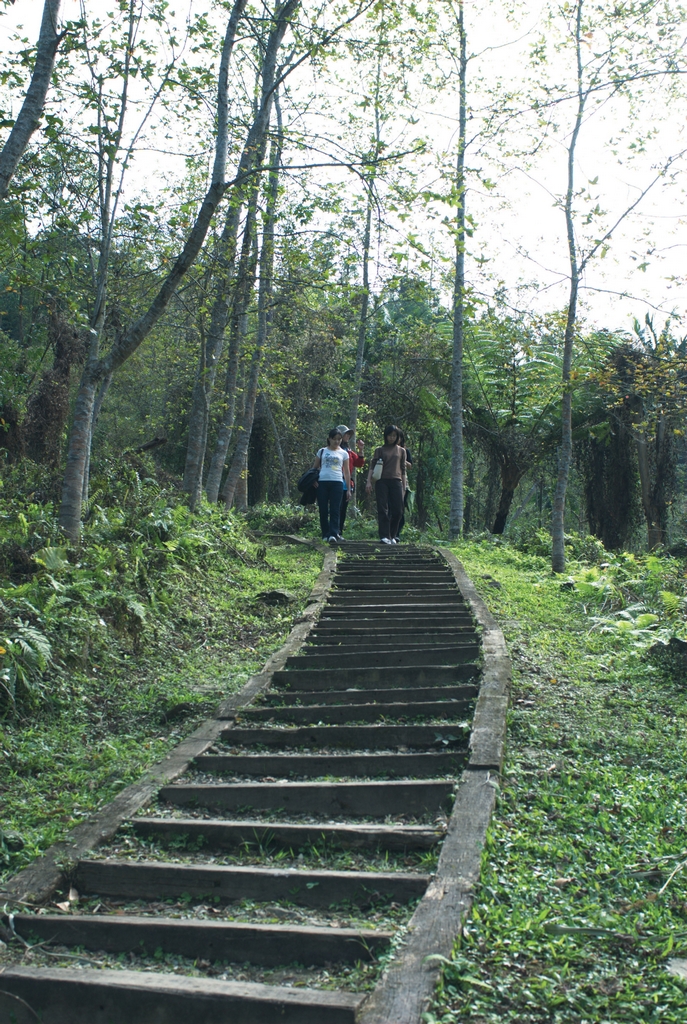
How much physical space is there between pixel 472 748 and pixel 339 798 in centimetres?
89

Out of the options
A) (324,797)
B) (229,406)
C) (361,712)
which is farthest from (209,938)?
(229,406)

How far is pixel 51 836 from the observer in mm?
4613

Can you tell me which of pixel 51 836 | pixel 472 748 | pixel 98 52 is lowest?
pixel 51 836

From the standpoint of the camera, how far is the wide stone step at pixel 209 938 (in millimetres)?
3559

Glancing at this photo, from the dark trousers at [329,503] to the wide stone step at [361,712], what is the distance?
6585 millimetres

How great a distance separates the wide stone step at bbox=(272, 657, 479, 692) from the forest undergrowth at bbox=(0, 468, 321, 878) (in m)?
0.57

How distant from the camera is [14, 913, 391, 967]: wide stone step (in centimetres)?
356

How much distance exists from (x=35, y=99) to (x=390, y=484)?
779 centimetres

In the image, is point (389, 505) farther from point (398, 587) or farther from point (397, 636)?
point (397, 636)

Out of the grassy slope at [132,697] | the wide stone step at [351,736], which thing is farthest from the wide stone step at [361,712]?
the grassy slope at [132,697]

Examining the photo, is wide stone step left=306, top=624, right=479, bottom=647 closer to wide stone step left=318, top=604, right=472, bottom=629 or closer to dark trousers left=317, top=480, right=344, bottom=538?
wide stone step left=318, top=604, right=472, bottom=629

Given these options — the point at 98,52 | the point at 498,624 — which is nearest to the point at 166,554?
the point at 498,624

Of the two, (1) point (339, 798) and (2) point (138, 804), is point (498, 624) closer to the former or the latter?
(1) point (339, 798)

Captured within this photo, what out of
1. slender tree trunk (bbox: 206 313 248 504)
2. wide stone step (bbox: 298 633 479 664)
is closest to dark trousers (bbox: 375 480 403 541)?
slender tree trunk (bbox: 206 313 248 504)
